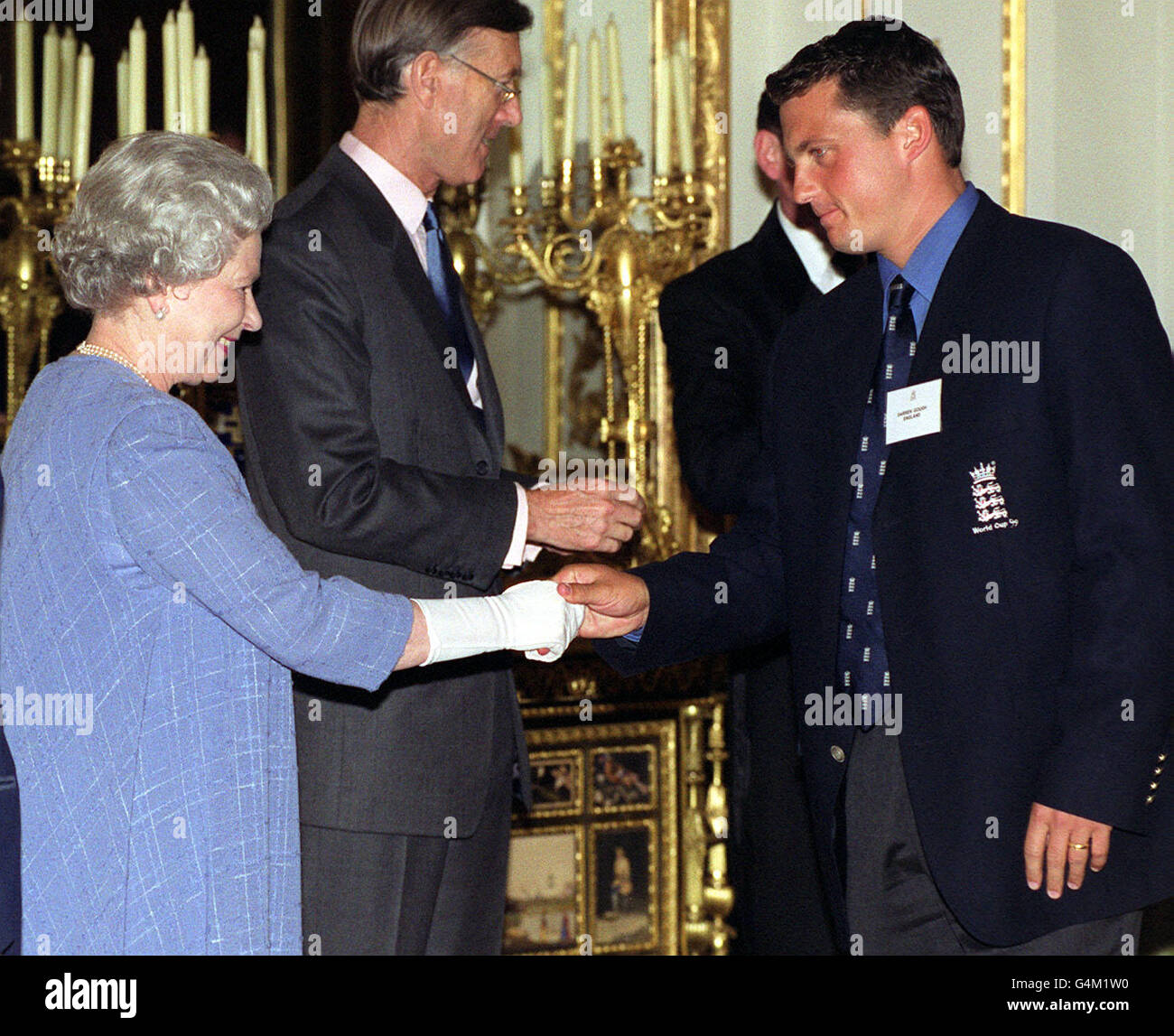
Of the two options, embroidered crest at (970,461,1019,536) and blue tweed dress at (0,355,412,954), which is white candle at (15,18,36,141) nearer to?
blue tweed dress at (0,355,412,954)

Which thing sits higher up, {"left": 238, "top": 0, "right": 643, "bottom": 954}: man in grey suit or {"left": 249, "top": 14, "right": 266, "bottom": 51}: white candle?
{"left": 249, "top": 14, "right": 266, "bottom": 51}: white candle

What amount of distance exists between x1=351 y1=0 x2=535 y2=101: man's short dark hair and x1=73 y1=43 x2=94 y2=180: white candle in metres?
1.02

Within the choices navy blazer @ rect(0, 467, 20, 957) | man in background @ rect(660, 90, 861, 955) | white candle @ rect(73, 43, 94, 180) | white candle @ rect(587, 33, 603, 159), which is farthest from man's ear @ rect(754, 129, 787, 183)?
navy blazer @ rect(0, 467, 20, 957)

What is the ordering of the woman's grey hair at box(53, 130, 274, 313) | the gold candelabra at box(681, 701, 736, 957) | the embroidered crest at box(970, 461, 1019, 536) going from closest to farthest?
the woman's grey hair at box(53, 130, 274, 313), the embroidered crest at box(970, 461, 1019, 536), the gold candelabra at box(681, 701, 736, 957)

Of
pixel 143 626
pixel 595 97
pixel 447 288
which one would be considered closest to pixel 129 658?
pixel 143 626

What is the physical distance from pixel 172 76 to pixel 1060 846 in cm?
252

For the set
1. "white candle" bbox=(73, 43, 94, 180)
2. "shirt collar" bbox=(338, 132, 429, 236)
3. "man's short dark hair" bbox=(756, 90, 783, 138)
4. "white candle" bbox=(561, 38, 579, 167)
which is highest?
"white candle" bbox=(561, 38, 579, 167)

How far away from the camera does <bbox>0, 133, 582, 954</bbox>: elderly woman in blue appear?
1839mm

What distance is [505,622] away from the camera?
2234 millimetres

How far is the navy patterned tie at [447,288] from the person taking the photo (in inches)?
105

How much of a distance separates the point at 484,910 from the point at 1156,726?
3.77ft

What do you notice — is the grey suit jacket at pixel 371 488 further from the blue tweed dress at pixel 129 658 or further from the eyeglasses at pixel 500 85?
the blue tweed dress at pixel 129 658
